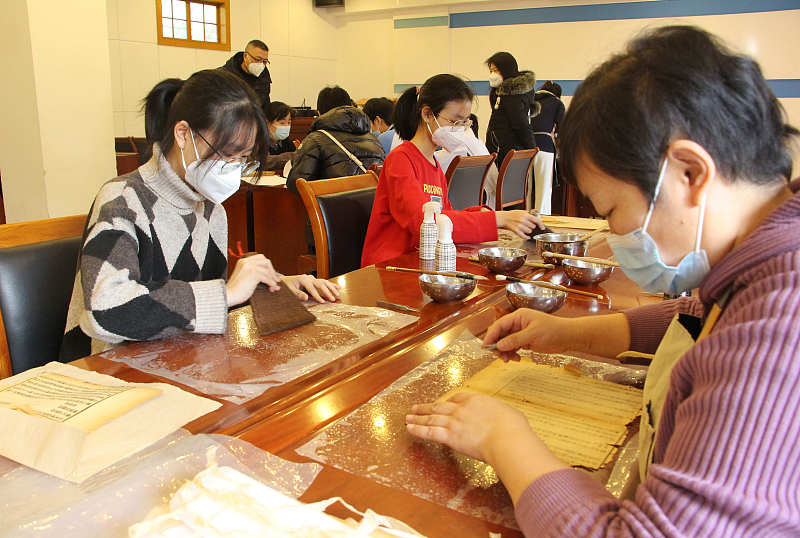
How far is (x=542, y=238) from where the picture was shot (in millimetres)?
2082

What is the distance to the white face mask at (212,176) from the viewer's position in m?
1.48

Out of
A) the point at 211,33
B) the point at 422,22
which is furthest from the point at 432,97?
the point at 422,22

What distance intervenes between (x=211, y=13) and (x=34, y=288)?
7.19 meters

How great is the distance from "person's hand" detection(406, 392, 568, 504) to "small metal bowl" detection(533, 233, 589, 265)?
117cm

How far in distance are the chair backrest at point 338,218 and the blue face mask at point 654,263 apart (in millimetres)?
1414

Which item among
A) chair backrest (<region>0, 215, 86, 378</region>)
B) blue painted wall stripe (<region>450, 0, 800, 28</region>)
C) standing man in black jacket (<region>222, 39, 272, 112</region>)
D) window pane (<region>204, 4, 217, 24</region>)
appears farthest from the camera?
window pane (<region>204, 4, 217, 24</region>)

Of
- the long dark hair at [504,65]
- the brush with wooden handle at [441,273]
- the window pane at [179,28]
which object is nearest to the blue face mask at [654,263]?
the brush with wooden handle at [441,273]

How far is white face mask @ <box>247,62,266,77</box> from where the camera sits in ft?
18.8

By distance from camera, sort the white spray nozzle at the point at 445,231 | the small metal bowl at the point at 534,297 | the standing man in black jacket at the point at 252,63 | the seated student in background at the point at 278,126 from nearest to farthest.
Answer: the small metal bowl at the point at 534,297, the white spray nozzle at the point at 445,231, the seated student in background at the point at 278,126, the standing man in black jacket at the point at 252,63

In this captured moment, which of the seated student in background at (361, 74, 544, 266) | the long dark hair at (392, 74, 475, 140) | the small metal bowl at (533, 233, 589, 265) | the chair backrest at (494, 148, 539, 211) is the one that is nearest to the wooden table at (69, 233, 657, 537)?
the small metal bowl at (533, 233, 589, 265)

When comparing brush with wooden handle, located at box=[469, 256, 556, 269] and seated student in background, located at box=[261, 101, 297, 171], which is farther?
seated student in background, located at box=[261, 101, 297, 171]

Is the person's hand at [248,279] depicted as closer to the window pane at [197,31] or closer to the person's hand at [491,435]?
the person's hand at [491,435]

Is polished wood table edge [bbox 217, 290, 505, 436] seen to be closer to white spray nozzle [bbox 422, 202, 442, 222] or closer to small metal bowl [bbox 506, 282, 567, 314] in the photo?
small metal bowl [bbox 506, 282, 567, 314]

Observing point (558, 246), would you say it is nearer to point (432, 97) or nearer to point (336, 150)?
point (432, 97)
